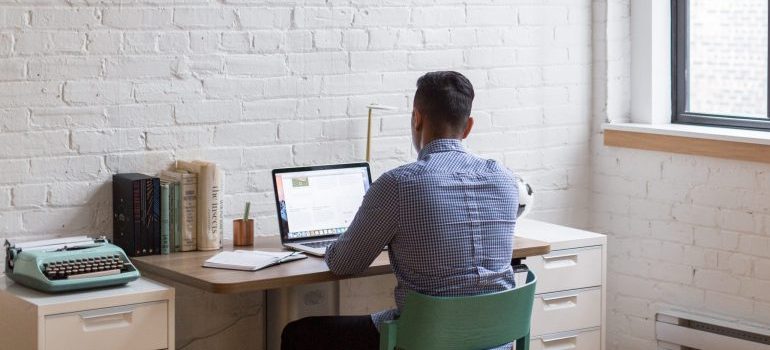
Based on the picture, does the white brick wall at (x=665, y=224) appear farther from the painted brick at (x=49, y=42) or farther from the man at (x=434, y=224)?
the painted brick at (x=49, y=42)

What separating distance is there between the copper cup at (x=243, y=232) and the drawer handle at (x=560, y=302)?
3.54 ft

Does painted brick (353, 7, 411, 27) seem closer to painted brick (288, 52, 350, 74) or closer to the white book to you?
painted brick (288, 52, 350, 74)

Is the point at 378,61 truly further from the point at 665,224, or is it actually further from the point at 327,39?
the point at 665,224

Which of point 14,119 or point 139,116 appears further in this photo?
point 139,116

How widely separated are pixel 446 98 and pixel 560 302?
1224mm

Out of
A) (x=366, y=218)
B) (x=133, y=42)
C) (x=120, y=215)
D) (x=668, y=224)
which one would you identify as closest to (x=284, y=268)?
(x=366, y=218)

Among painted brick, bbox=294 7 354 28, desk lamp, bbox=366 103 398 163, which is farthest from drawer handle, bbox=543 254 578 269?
painted brick, bbox=294 7 354 28

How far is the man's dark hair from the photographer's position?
11.0 ft

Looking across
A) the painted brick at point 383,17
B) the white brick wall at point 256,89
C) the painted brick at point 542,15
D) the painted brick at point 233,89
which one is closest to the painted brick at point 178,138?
the white brick wall at point 256,89

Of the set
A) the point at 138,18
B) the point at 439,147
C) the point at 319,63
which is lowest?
the point at 439,147

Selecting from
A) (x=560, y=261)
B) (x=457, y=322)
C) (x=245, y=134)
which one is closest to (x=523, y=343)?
(x=457, y=322)

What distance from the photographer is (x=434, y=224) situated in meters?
3.16

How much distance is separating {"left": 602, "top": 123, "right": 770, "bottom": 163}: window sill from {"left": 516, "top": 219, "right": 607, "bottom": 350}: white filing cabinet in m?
0.54

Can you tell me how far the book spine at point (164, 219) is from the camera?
370 centimetres
